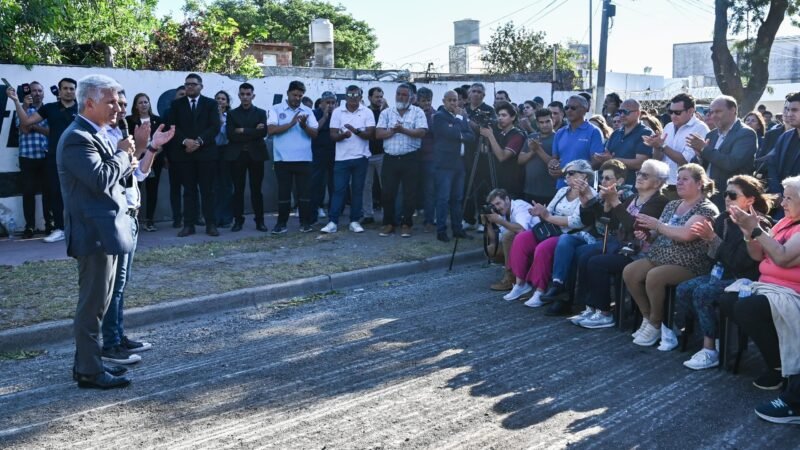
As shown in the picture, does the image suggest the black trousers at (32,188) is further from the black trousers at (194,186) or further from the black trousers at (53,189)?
the black trousers at (194,186)

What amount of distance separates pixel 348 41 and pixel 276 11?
301 inches

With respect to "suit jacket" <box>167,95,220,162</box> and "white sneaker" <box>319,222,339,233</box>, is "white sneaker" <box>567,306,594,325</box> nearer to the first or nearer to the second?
"white sneaker" <box>319,222,339,233</box>

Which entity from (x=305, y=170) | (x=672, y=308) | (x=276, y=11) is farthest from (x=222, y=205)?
(x=276, y=11)

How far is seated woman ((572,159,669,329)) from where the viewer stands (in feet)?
22.6

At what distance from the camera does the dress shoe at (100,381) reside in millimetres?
5297

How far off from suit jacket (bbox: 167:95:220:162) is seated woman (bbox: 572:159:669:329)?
5897mm

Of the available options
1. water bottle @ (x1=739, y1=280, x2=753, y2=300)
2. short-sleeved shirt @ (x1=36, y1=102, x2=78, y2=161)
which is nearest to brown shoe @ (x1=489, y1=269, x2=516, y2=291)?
water bottle @ (x1=739, y1=280, x2=753, y2=300)

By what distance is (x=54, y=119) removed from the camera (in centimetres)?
1014

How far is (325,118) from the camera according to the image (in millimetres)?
11695

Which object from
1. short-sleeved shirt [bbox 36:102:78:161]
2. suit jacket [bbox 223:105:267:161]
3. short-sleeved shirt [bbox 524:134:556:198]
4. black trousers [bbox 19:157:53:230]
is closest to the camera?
short-sleeved shirt [bbox 524:134:556:198]

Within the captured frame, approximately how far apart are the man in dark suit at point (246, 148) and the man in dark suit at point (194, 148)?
291mm

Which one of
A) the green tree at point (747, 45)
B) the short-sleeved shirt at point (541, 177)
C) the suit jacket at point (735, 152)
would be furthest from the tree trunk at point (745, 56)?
the suit jacket at point (735, 152)

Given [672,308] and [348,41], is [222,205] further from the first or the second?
[348,41]

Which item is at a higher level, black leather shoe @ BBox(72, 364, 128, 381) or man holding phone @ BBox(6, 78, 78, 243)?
man holding phone @ BBox(6, 78, 78, 243)
